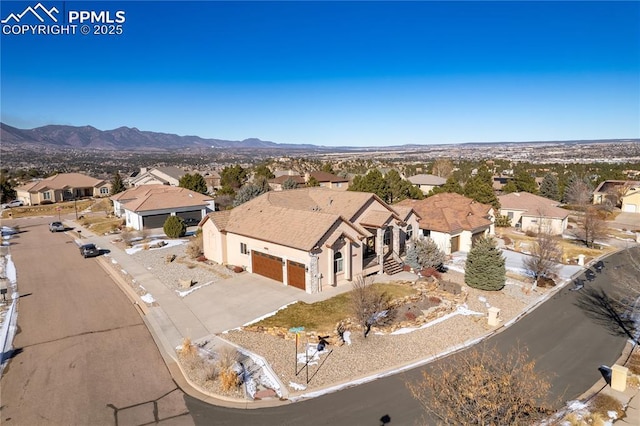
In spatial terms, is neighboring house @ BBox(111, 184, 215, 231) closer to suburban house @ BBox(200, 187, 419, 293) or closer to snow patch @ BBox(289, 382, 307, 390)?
suburban house @ BBox(200, 187, 419, 293)

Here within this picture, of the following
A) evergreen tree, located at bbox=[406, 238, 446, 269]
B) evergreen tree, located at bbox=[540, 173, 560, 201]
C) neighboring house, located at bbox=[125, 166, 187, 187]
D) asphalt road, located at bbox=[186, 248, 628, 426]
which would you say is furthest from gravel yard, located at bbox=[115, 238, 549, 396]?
neighboring house, located at bbox=[125, 166, 187, 187]

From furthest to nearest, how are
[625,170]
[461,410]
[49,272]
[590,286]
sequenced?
[625,170] → [49,272] → [590,286] → [461,410]

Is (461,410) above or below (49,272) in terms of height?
above

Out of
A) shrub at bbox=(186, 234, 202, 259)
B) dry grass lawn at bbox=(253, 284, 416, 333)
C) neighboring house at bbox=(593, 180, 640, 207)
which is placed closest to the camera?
dry grass lawn at bbox=(253, 284, 416, 333)

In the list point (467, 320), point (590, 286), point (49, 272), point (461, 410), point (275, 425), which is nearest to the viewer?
point (461, 410)

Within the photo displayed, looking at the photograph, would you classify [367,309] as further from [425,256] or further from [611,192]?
[611,192]

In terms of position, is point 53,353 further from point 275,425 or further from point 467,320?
point 467,320

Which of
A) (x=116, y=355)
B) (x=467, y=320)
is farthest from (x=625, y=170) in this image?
(x=116, y=355)

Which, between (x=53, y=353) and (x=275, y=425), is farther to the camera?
(x=53, y=353)
